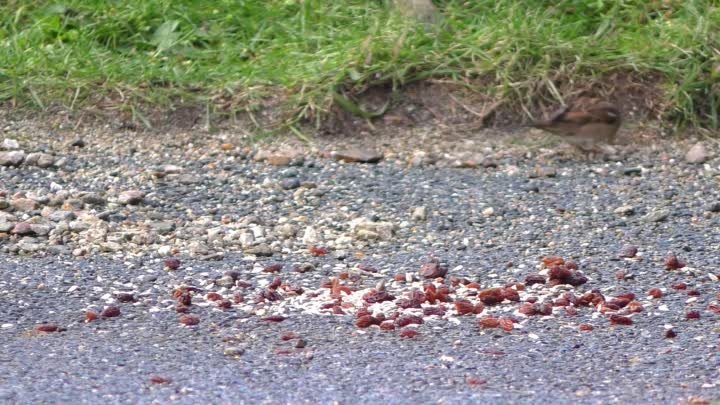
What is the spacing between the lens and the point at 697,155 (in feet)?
22.2

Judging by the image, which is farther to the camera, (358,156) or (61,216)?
(358,156)

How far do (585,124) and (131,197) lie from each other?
220 cm

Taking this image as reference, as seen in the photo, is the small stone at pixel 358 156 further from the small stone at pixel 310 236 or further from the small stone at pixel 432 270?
the small stone at pixel 432 270

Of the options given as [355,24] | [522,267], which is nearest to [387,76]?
[355,24]

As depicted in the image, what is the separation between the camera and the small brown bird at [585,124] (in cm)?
677

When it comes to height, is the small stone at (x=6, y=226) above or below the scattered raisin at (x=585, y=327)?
below

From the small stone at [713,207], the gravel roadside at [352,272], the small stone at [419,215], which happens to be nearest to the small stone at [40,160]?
the gravel roadside at [352,272]

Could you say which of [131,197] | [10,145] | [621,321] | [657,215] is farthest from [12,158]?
[621,321]

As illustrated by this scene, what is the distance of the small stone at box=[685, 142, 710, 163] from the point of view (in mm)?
6730

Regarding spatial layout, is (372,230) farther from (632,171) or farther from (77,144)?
(77,144)

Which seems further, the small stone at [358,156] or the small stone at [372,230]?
the small stone at [358,156]

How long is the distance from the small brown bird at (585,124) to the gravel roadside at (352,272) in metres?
0.15

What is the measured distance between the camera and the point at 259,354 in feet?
14.0

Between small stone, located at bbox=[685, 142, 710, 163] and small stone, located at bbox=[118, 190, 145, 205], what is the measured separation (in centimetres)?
261
